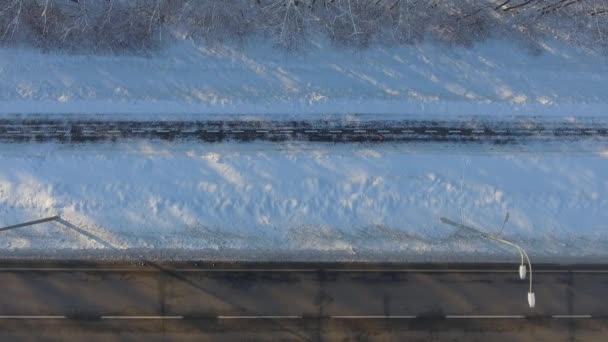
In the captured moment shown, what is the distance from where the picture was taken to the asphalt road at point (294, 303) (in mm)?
22547

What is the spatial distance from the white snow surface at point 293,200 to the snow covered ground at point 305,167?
59 millimetres

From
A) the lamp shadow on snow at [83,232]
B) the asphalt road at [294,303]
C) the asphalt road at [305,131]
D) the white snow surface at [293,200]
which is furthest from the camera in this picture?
the asphalt road at [305,131]

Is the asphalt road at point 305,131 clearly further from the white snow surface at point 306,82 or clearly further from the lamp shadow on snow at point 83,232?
the lamp shadow on snow at point 83,232

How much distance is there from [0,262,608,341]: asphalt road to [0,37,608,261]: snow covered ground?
0.82 meters

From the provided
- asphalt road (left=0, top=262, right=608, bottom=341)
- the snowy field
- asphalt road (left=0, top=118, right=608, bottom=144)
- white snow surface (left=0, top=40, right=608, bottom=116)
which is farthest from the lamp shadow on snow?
white snow surface (left=0, top=40, right=608, bottom=116)

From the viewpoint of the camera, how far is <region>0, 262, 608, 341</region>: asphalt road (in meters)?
22.5

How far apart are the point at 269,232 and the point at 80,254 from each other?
→ 7.82 meters

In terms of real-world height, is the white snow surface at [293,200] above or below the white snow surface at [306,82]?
below

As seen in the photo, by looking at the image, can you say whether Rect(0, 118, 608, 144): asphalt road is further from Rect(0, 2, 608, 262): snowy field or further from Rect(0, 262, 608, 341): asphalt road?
Rect(0, 262, 608, 341): asphalt road

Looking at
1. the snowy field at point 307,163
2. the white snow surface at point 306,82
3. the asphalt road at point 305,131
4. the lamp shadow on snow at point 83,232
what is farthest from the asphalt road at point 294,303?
the white snow surface at point 306,82

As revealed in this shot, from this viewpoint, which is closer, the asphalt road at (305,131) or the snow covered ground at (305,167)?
the snow covered ground at (305,167)

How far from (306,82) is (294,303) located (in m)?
9.93

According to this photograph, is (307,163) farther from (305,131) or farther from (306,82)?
(306,82)

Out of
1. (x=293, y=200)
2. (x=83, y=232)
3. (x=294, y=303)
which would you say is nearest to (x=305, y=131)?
(x=293, y=200)
